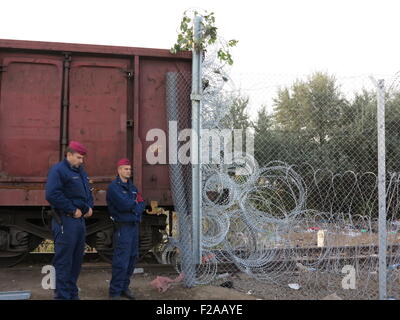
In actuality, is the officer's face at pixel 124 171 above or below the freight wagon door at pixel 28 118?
below

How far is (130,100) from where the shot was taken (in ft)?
19.5

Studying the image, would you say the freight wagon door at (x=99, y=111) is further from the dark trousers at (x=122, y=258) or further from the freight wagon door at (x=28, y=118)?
the dark trousers at (x=122, y=258)

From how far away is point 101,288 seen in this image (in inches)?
201

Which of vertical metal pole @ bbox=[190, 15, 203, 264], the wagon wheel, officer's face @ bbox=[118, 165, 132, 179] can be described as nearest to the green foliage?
vertical metal pole @ bbox=[190, 15, 203, 264]

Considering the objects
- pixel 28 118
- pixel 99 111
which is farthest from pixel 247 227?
pixel 28 118

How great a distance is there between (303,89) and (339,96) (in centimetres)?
161

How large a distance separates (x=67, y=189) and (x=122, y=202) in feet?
2.25

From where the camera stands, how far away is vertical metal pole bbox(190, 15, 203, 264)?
4977 mm

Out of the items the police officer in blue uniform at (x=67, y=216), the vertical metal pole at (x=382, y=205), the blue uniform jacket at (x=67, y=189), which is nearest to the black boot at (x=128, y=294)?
the police officer in blue uniform at (x=67, y=216)

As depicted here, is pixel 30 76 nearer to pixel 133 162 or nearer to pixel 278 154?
pixel 133 162

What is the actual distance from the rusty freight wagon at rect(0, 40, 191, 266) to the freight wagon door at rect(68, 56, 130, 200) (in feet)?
0.05

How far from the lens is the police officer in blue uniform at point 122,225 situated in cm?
462

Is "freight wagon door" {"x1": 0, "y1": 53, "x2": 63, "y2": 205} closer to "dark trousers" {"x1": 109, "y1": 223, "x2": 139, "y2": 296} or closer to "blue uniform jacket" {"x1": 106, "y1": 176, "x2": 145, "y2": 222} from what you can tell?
"blue uniform jacket" {"x1": 106, "y1": 176, "x2": 145, "y2": 222}

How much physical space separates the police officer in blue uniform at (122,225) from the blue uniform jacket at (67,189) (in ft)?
1.13
